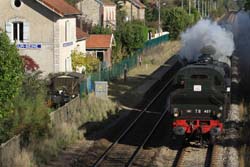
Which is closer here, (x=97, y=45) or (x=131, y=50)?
(x=97, y=45)

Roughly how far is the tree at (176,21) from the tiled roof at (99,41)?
31481mm

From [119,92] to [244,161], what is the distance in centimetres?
1803

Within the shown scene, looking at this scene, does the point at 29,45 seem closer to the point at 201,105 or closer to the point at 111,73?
the point at 111,73

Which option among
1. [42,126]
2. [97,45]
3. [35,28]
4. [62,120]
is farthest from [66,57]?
[42,126]

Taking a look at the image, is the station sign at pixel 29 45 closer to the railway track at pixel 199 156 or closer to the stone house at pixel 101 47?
the stone house at pixel 101 47

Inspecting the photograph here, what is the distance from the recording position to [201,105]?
19734 mm

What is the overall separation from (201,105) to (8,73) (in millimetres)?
6418

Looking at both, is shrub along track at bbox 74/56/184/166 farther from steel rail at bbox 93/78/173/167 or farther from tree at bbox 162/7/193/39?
tree at bbox 162/7/193/39

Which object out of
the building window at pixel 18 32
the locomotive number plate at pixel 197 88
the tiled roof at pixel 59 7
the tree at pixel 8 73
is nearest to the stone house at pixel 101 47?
the tiled roof at pixel 59 7

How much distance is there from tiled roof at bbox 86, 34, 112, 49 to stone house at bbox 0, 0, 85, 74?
1058cm

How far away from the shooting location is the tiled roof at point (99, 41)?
47.9 m

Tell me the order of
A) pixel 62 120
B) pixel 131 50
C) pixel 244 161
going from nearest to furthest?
pixel 244 161
pixel 62 120
pixel 131 50

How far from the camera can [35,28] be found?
121 feet

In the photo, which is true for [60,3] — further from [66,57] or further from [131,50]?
[131,50]
